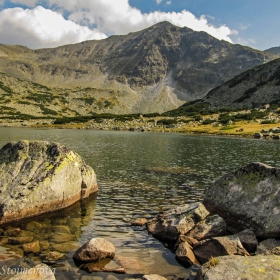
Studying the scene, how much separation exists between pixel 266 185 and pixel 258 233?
3.23 metres

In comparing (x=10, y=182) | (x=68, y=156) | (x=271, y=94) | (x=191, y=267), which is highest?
(x=271, y=94)

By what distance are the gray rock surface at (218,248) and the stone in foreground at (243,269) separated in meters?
2.18

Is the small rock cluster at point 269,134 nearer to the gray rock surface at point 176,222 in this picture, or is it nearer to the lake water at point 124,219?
the lake water at point 124,219

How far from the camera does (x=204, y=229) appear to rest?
613 inches

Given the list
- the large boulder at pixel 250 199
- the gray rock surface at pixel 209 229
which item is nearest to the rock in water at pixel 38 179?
the gray rock surface at pixel 209 229

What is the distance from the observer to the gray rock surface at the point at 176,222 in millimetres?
15758

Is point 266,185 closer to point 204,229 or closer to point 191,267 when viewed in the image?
point 204,229

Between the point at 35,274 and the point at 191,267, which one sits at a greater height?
the point at 35,274

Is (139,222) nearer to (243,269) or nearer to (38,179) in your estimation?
(38,179)

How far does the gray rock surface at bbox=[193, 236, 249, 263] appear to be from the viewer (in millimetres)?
12945

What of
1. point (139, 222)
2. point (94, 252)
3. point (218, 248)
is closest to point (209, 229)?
point (218, 248)

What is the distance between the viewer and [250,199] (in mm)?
16641

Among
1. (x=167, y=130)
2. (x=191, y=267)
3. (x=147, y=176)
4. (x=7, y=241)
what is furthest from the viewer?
(x=167, y=130)

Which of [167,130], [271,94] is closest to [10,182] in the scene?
[167,130]
